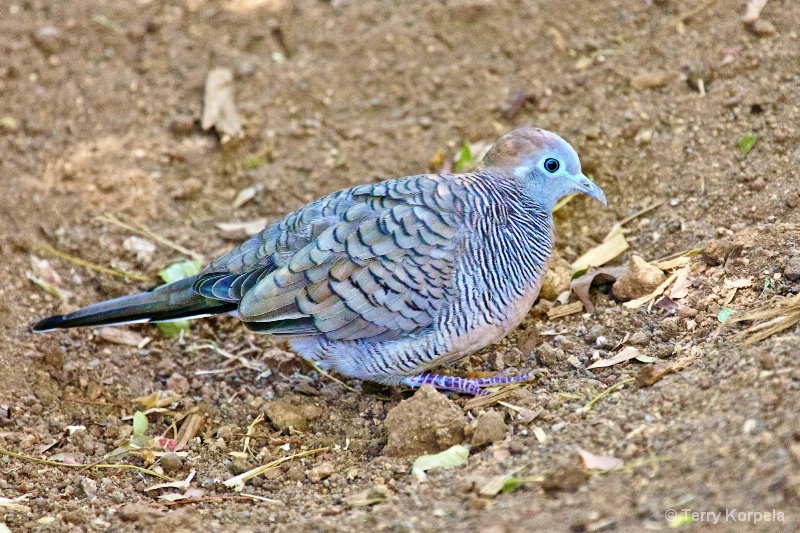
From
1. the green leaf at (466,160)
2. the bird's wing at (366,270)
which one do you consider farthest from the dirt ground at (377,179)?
the bird's wing at (366,270)

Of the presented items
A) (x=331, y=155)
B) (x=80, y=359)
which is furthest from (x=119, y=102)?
(x=80, y=359)

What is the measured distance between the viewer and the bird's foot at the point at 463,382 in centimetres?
446

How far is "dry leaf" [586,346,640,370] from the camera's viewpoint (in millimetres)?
4273

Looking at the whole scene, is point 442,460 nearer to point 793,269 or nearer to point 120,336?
point 793,269

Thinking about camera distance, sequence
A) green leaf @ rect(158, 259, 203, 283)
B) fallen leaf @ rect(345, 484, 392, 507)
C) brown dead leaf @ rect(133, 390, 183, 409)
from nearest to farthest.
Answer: fallen leaf @ rect(345, 484, 392, 507)
brown dead leaf @ rect(133, 390, 183, 409)
green leaf @ rect(158, 259, 203, 283)

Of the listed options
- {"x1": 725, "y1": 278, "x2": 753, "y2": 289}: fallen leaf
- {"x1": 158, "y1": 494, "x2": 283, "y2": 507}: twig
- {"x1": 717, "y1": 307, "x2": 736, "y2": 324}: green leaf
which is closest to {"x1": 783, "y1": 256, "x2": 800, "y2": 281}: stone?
{"x1": 725, "y1": 278, "x2": 753, "y2": 289}: fallen leaf

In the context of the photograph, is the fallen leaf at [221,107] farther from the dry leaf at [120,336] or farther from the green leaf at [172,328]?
the dry leaf at [120,336]

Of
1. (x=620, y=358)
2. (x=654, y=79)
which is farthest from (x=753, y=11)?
(x=620, y=358)

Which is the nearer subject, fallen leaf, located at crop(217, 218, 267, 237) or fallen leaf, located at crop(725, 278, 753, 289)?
fallen leaf, located at crop(725, 278, 753, 289)

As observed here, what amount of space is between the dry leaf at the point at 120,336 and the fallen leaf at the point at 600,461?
2.93 metres

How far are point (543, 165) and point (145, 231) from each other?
2.83 m

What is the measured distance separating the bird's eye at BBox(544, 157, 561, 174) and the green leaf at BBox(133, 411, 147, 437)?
2473 millimetres

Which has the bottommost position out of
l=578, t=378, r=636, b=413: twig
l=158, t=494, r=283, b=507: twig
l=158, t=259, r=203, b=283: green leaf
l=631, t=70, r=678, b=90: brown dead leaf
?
l=158, t=494, r=283, b=507: twig

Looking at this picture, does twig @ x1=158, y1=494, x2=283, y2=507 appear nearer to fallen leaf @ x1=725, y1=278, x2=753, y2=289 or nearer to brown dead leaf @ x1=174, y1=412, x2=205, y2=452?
brown dead leaf @ x1=174, y1=412, x2=205, y2=452
